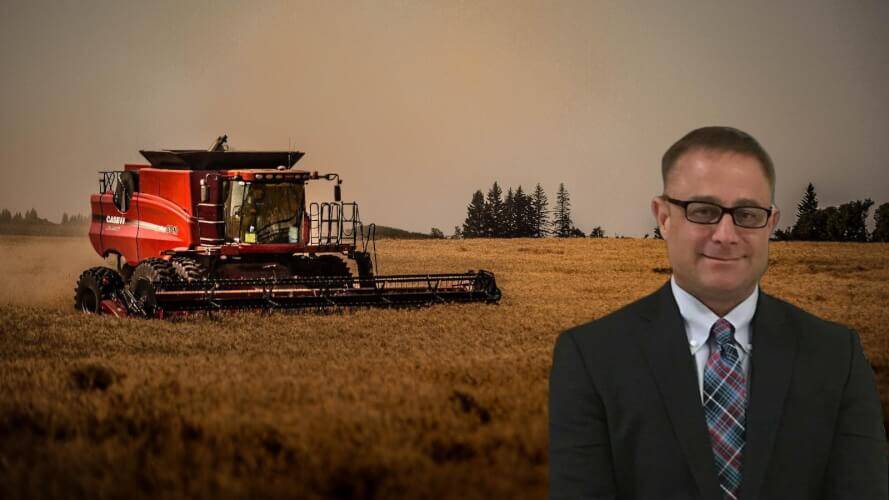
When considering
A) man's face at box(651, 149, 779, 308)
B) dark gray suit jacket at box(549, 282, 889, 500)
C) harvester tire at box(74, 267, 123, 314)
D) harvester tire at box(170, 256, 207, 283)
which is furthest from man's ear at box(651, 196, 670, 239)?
harvester tire at box(74, 267, 123, 314)

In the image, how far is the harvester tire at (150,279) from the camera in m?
15.3

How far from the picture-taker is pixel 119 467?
572cm

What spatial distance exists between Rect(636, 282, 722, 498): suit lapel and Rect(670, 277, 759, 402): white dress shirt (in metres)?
0.03

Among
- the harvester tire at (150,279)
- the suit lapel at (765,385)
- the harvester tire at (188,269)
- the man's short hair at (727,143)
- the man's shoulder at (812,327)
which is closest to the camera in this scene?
the man's short hair at (727,143)

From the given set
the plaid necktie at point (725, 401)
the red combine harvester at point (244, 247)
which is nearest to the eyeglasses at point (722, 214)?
the plaid necktie at point (725, 401)

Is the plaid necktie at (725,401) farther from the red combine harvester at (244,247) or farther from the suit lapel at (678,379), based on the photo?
the red combine harvester at (244,247)

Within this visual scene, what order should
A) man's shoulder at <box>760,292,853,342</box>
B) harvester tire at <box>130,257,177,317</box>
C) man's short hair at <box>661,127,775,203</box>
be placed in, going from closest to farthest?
1. man's short hair at <box>661,127,775,203</box>
2. man's shoulder at <box>760,292,853,342</box>
3. harvester tire at <box>130,257,177,317</box>

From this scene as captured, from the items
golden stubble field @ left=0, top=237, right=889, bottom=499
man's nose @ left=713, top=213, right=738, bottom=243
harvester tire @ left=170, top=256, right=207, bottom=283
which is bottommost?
golden stubble field @ left=0, top=237, right=889, bottom=499

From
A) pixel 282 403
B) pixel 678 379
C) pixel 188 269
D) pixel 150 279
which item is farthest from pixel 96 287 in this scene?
pixel 678 379

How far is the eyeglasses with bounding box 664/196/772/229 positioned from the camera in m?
2.92

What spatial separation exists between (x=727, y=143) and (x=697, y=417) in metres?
0.85

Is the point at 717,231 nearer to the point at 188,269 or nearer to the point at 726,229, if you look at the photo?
the point at 726,229

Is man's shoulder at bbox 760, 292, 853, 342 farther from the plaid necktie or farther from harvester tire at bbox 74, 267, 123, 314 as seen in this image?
harvester tire at bbox 74, 267, 123, 314

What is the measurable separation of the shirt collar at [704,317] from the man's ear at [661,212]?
17 cm
